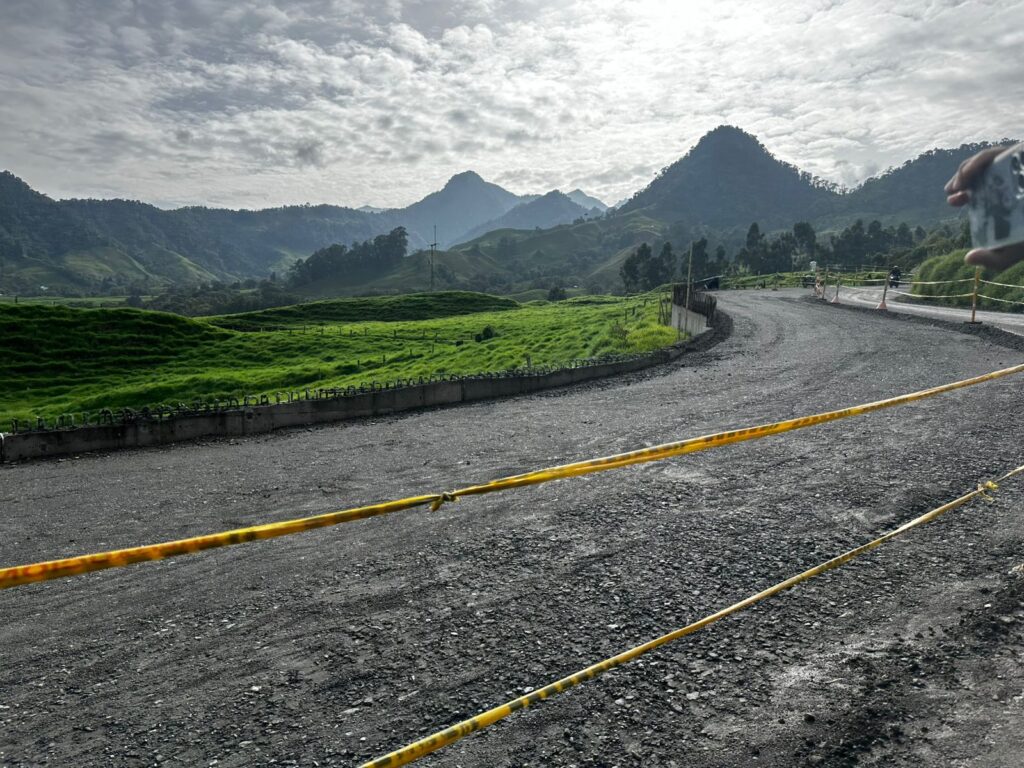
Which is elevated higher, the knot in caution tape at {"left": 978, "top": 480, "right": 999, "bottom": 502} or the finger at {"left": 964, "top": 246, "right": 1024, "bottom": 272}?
the finger at {"left": 964, "top": 246, "right": 1024, "bottom": 272}

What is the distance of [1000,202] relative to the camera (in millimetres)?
4441

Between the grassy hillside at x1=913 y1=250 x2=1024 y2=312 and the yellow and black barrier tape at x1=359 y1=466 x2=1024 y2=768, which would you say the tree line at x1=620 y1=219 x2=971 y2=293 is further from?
the yellow and black barrier tape at x1=359 y1=466 x2=1024 y2=768

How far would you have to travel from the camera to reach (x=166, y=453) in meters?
11.6

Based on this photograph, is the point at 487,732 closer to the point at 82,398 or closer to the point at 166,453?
the point at 166,453

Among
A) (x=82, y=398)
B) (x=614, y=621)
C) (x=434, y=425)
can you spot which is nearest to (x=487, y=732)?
(x=614, y=621)

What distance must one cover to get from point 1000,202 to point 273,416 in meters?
12.4

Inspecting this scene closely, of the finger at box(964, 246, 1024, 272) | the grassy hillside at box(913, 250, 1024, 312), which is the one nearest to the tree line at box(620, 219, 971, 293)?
the grassy hillside at box(913, 250, 1024, 312)

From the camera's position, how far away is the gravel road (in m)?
3.64

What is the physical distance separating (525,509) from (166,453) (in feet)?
26.2

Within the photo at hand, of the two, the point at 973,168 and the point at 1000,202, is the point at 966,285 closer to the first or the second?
the point at 973,168

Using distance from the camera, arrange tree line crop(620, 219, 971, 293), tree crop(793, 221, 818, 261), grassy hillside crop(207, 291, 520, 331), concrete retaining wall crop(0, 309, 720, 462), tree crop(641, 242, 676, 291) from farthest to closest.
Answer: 1. tree crop(793, 221, 818, 261)
2. tree line crop(620, 219, 971, 293)
3. tree crop(641, 242, 676, 291)
4. grassy hillside crop(207, 291, 520, 331)
5. concrete retaining wall crop(0, 309, 720, 462)

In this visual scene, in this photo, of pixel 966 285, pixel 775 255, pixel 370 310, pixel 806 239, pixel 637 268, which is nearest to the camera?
pixel 966 285

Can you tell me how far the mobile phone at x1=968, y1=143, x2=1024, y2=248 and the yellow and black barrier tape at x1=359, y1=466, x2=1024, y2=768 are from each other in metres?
2.92

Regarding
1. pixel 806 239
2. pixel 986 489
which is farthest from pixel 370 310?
pixel 806 239
